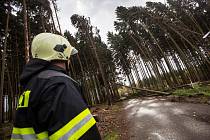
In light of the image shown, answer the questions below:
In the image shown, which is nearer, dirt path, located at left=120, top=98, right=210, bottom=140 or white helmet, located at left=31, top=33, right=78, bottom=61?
white helmet, located at left=31, top=33, right=78, bottom=61

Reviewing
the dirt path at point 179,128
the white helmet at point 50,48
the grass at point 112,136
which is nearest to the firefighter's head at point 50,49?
the white helmet at point 50,48

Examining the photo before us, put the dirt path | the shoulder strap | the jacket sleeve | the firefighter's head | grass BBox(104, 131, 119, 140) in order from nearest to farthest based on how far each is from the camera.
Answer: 1. the jacket sleeve
2. the shoulder strap
3. the firefighter's head
4. the dirt path
5. grass BBox(104, 131, 119, 140)

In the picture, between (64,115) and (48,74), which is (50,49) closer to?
(48,74)

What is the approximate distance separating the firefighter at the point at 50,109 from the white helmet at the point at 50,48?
37 millimetres

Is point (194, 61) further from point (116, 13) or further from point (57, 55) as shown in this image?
point (57, 55)

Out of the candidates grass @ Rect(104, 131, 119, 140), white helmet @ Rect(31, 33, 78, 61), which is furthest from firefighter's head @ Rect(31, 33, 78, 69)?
grass @ Rect(104, 131, 119, 140)

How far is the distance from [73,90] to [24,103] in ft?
1.65

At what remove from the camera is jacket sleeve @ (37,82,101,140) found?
4.66ft

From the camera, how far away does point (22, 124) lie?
1.65 m

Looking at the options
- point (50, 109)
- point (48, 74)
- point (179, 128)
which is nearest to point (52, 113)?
point (50, 109)

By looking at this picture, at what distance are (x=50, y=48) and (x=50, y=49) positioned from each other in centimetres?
1

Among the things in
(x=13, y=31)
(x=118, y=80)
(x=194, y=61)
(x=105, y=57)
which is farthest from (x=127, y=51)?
(x=13, y=31)

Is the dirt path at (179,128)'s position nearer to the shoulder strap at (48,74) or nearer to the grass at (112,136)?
the grass at (112,136)

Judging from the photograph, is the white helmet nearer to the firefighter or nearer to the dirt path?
the firefighter
